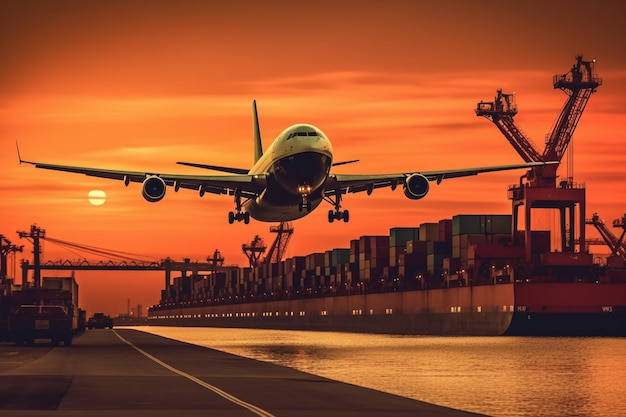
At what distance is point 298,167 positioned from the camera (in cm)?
5322

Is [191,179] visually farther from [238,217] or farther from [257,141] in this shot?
[257,141]

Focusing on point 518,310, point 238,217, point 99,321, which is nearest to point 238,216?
point 238,217

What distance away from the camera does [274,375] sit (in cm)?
3694

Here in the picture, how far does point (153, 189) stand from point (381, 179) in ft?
43.3

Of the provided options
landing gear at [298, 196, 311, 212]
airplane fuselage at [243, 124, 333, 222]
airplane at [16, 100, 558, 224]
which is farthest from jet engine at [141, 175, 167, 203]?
landing gear at [298, 196, 311, 212]

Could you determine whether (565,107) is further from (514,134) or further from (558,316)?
(558,316)

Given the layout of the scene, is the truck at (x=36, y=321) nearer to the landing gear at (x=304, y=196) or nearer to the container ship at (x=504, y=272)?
the landing gear at (x=304, y=196)

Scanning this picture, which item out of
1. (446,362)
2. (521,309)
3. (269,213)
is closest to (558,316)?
(521,309)

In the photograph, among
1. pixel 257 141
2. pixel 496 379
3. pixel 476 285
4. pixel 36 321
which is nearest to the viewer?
pixel 496 379

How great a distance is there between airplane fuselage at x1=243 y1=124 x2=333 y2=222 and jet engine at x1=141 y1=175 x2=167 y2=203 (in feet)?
19.0

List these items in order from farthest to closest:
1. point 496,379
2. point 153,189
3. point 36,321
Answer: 1. point 36,321
2. point 153,189
3. point 496,379

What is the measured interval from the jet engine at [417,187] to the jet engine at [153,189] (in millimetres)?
13478

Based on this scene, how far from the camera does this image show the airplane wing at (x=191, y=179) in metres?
59.2

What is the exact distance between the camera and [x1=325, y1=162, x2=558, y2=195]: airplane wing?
5925 centimetres
